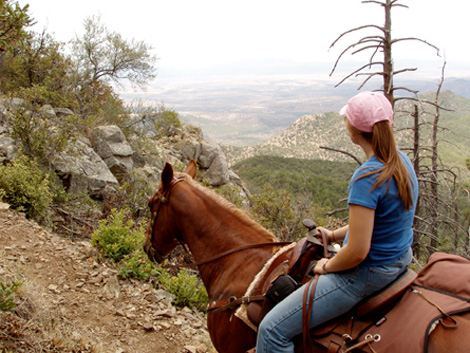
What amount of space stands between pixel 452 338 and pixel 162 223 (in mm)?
2635

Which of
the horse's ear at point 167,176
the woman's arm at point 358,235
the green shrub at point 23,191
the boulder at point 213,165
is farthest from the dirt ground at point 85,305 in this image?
the boulder at point 213,165

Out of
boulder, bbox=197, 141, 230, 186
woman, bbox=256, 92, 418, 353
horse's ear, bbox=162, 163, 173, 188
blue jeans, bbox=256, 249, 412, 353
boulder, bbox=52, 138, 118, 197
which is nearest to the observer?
woman, bbox=256, 92, 418, 353

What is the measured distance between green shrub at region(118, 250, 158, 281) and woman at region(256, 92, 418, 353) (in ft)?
11.6

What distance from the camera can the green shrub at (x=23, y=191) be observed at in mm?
6703

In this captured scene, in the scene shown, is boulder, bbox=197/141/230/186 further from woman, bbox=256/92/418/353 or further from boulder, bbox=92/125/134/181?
woman, bbox=256/92/418/353

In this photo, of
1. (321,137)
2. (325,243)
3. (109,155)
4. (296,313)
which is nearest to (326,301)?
(296,313)

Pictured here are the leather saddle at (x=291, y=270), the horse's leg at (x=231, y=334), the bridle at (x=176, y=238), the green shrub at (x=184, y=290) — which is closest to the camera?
the leather saddle at (x=291, y=270)

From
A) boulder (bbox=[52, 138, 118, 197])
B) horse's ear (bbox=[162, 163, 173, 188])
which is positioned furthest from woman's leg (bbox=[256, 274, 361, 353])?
boulder (bbox=[52, 138, 118, 197])

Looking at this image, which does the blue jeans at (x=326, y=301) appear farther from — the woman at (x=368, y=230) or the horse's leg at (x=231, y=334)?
the horse's leg at (x=231, y=334)

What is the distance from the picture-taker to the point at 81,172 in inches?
372

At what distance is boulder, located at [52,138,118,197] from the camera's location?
9.15 meters

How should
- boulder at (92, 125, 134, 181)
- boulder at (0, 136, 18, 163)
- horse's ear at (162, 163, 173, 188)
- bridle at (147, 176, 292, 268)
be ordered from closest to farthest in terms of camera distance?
bridle at (147, 176, 292, 268), horse's ear at (162, 163, 173, 188), boulder at (0, 136, 18, 163), boulder at (92, 125, 134, 181)

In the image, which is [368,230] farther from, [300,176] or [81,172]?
[300,176]

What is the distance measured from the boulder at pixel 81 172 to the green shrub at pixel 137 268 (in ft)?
14.5
